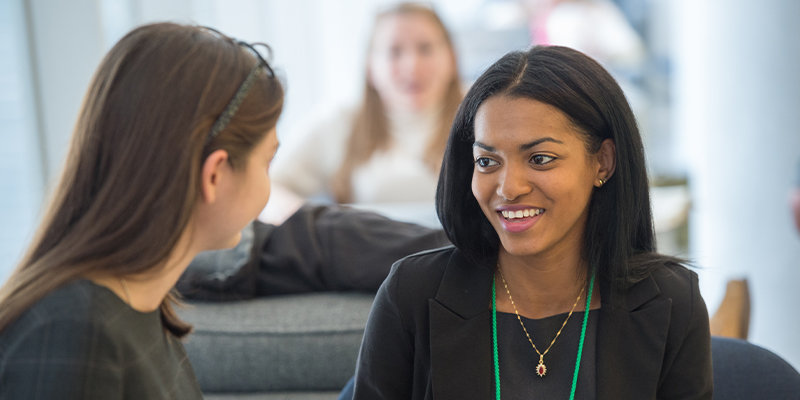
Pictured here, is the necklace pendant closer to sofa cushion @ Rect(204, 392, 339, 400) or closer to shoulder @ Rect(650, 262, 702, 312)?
shoulder @ Rect(650, 262, 702, 312)

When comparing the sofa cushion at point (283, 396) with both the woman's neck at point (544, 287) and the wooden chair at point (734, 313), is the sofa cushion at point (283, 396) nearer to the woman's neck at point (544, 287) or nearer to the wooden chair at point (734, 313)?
the woman's neck at point (544, 287)

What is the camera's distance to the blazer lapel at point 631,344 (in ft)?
3.74

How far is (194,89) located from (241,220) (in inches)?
8.2

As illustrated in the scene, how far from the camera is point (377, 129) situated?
2.86 m

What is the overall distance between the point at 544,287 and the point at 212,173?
0.67m

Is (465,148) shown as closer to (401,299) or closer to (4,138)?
(401,299)

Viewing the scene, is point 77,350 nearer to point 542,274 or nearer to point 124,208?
point 124,208

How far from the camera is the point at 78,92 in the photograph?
2.60 meters

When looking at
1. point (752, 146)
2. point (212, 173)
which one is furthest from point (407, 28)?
point (212, 173)

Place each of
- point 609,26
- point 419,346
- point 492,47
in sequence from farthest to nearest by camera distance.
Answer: point 492,47 < point 609,26 < point 419,346

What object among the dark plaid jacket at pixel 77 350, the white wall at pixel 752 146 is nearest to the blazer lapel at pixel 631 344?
the dark plaid jacket at pixel 77 350

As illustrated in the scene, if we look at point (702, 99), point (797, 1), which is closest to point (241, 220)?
point (797, 1)

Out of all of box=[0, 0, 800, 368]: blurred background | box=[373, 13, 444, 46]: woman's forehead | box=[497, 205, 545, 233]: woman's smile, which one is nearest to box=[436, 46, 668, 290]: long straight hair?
box=[497, 205, 545, 233]: woman's smile

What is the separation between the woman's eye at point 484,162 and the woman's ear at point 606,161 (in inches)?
7.7
